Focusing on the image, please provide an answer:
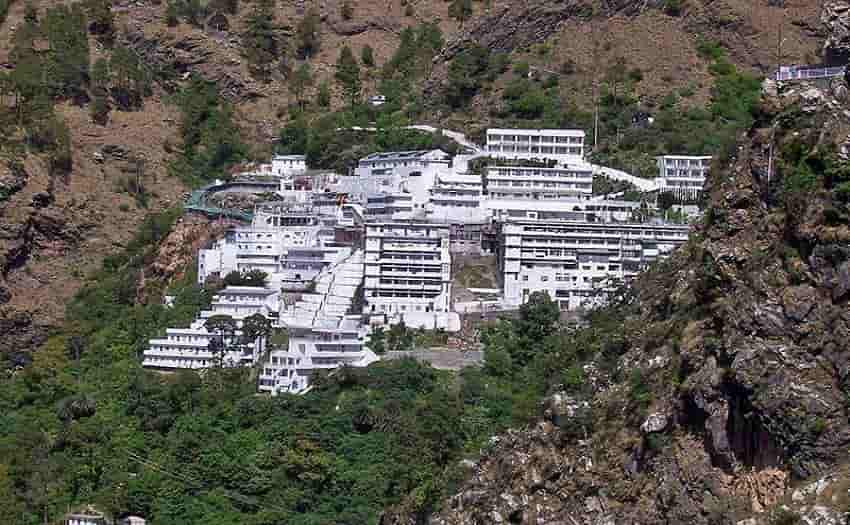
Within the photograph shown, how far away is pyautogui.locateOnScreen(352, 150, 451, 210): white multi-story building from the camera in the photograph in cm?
6575

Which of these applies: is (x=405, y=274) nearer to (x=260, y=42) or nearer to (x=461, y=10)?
(x=461, y=10)

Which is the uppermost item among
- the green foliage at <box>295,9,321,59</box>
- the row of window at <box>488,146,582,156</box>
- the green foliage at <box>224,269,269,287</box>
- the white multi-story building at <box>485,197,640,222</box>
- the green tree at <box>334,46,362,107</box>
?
the green foliage at <box>295,9,321,59</box>

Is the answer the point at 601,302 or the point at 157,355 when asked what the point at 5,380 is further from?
the point at 601,302

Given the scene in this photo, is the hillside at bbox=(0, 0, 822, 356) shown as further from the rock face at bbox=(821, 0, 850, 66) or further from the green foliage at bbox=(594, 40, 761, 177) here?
the rock face at bbox=(821, 0, 850, 66)

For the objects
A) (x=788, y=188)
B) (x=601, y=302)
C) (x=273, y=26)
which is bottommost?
(x=601, y=302)

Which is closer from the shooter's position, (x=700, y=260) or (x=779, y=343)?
(x=779, y=343)

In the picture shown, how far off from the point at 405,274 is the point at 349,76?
25.9 m

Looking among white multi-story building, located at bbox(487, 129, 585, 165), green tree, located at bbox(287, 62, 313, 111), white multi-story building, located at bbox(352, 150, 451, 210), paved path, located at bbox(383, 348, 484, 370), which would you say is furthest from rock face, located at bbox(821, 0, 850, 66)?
green tree, located at bbox(287, 62, 313, 111)

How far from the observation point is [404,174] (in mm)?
66688

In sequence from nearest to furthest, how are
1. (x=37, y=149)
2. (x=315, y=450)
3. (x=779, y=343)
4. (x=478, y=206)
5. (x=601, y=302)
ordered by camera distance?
(x=779, y=343) → (x=315, y=450) → (x=601, y=302) → (x=478, y=206) → (x=37, y=149)

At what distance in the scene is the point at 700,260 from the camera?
130 feet

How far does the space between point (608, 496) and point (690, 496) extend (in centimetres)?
302

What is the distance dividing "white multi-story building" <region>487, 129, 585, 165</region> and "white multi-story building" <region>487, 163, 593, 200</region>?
1.49m

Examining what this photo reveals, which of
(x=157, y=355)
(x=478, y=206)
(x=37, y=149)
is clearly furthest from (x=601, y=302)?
(x=37, y=149)
